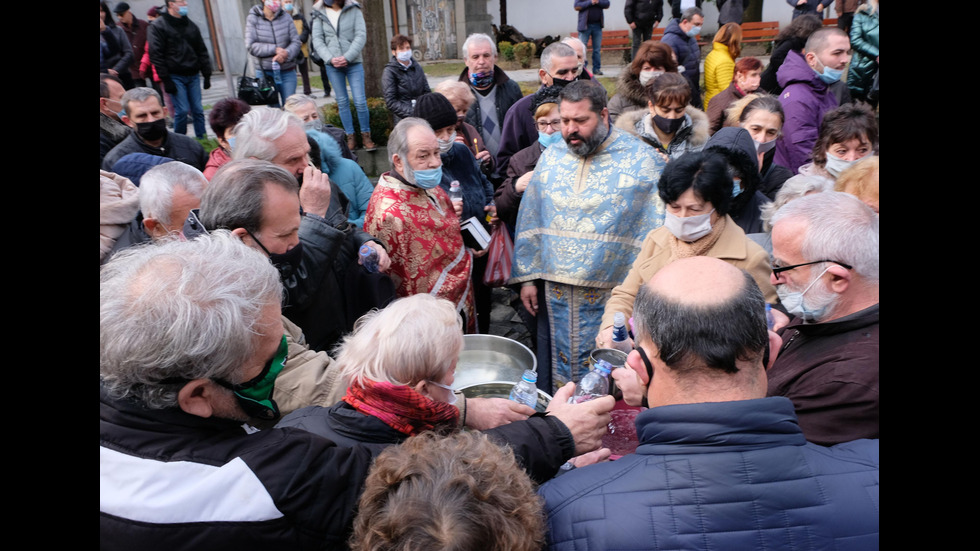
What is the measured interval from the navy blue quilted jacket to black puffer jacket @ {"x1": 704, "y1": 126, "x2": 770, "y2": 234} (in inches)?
92.3

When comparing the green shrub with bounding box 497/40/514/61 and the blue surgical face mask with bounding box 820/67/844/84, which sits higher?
the green shrub with bounding box 497/40/514/61

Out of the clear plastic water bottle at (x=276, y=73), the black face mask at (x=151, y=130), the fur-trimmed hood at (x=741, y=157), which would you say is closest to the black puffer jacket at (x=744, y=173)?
the fur-trimmed hood at (x=741, y=157)

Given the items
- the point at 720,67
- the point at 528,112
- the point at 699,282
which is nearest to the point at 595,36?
the point at 720,67

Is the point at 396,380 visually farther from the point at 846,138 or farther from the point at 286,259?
the point at 846,138

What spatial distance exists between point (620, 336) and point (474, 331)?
1.77 meters

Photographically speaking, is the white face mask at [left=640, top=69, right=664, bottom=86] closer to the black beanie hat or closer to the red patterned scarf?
the black beanie hat

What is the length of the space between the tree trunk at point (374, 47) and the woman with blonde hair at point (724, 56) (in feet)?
16.9

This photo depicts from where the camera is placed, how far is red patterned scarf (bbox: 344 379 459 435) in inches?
71.7

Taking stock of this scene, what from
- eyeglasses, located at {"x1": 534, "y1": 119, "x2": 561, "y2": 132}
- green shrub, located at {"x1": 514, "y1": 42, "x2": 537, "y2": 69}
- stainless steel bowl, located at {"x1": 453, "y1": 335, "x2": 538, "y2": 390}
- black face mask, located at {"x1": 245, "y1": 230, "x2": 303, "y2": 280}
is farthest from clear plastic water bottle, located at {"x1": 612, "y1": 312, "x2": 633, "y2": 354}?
green shrub, located at {"x1": 514, "y1": 42, "x2": 537, "y2": 69}

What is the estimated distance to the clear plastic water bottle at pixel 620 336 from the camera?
2814 millimetres

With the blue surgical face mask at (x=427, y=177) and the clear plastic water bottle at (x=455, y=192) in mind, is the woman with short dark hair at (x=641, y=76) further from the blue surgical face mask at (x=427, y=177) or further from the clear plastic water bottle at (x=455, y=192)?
the blue surgical face mask at (x=427, y=177)

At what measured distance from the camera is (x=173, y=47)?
9.17 metres

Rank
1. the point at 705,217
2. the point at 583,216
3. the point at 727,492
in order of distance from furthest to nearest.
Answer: the point at 583,216, the point at 705,217, the point at 727,492

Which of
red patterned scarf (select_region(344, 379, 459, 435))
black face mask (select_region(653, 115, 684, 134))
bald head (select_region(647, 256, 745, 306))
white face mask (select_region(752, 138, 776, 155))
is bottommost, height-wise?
red patterned scarf (select_region(344, 379, 459, 435))
